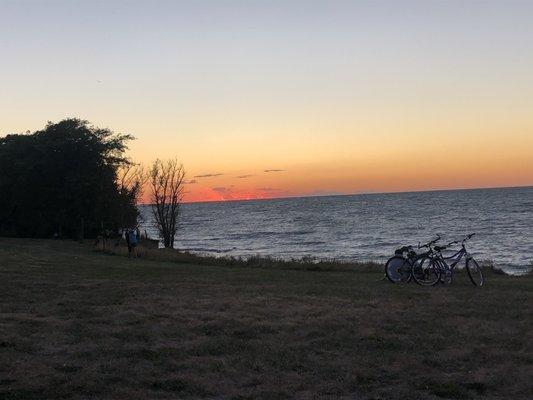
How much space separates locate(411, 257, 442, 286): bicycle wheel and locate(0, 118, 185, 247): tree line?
36565mm

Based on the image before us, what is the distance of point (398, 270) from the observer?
15641mm

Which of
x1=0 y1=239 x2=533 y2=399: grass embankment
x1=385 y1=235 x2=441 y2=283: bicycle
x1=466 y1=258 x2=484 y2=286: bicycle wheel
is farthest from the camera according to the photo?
x1=385 y1=235 x2=441 y2=283: bicycle

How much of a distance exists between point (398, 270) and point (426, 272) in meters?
0.76

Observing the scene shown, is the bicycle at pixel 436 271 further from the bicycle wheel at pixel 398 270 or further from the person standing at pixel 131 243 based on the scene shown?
the person standing at pixel 131 243

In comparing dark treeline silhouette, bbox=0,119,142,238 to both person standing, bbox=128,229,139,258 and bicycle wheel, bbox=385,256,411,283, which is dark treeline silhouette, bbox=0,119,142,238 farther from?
→ bicycle wheel, bbox=385,256,411,283

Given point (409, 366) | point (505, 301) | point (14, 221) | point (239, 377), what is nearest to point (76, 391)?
point (239, 377)

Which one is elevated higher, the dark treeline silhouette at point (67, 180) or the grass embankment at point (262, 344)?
the dark treeline silhouette at point (67, 180)

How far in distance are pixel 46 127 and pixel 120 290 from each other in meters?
45.0

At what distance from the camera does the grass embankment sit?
5.91 metres

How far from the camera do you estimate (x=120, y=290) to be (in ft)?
42.4

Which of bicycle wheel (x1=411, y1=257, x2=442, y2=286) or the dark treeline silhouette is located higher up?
the dark treeline silhouette

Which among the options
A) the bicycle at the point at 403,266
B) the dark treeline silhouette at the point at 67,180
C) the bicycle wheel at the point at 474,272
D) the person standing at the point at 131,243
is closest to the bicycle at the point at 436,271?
the bicycle wheel at the point at 474,272

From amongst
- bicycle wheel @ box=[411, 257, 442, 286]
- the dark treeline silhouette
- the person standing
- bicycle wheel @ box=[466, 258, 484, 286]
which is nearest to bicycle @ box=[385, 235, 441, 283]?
bicycle wheel @ box=[411, 257, 442, 286]

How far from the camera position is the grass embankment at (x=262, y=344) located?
5.91 meters
